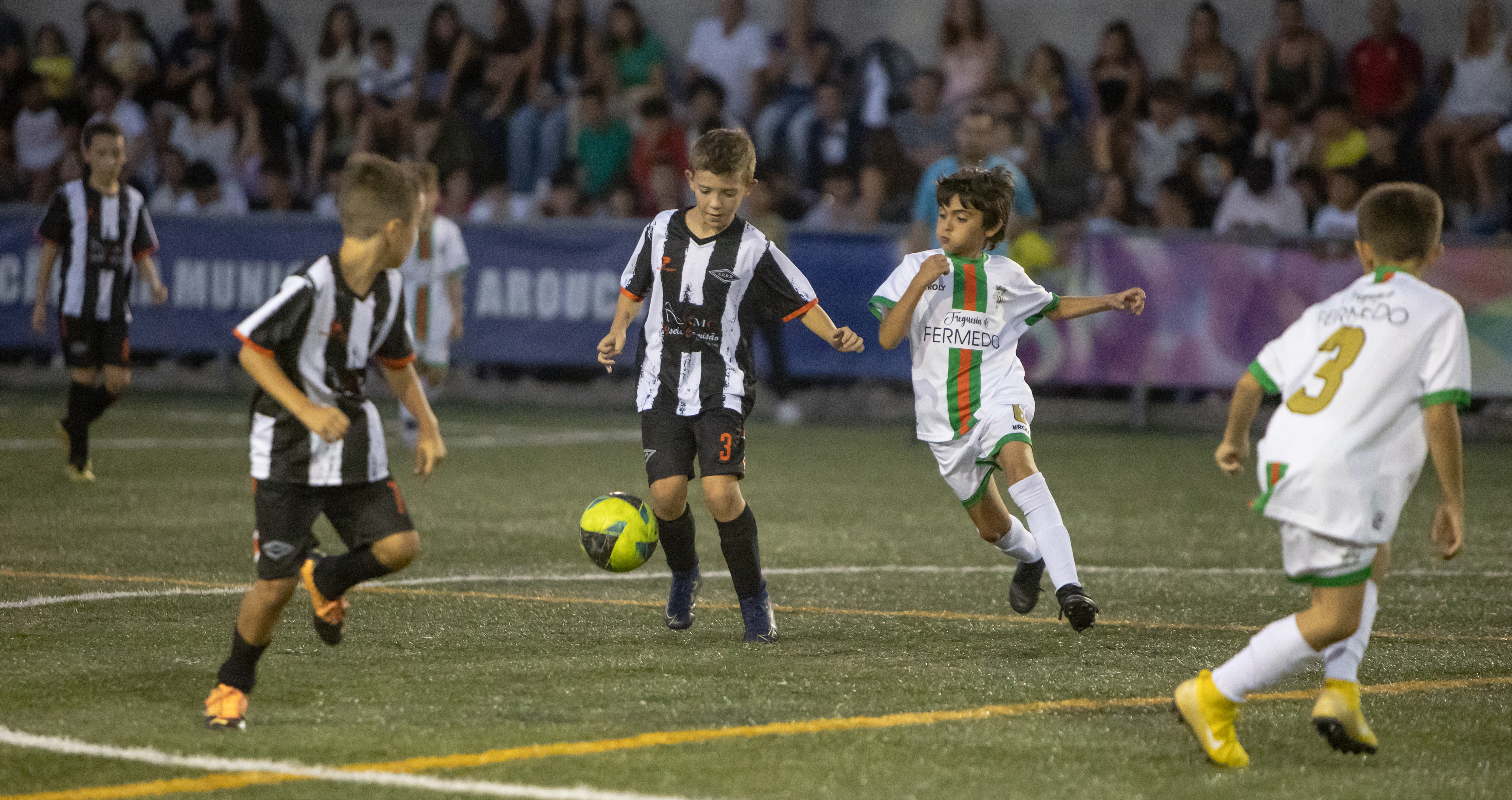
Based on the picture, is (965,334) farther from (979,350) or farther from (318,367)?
(318,367)

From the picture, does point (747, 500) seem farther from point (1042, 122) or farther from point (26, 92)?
point (26, 92)

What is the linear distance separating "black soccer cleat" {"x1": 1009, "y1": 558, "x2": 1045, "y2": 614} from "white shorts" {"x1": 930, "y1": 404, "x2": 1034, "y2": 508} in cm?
35

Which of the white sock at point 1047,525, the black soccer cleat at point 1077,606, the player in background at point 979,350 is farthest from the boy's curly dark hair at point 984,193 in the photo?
the black soccer cleat at point 1077,606

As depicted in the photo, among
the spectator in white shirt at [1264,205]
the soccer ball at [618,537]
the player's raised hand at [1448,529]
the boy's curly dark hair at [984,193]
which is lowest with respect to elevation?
the soccer ball at [618,537]

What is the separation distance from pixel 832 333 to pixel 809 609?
1258 millimetres

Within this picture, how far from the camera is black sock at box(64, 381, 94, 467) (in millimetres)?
11055

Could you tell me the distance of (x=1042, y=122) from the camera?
15969mm

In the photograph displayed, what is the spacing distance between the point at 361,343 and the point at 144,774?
4.41ft

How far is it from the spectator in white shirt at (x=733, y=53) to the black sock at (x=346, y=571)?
1292cm

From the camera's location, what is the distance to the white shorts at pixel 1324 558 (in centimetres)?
471

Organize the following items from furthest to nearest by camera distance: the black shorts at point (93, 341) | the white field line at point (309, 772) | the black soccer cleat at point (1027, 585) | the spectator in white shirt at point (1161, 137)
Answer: the spectator in white shirt at point (1161, 137) → the black shorts at point (93, 341) → the black soccer cleat at point (1027, 585) → the white field line at point (309, 772)

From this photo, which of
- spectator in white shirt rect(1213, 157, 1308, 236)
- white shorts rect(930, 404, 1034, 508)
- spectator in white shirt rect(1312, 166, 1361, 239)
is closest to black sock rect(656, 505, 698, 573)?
white shorts rect(930, 404, 1034, 508)

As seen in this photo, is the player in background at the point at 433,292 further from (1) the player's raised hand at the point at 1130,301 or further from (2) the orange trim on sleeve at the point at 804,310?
(1) the player's raised hand at the point at 1130,301

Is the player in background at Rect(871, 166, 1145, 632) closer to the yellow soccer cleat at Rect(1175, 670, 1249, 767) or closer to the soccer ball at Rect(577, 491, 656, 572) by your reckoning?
the soccer ball at Rect(577, 491, 656, 572)
